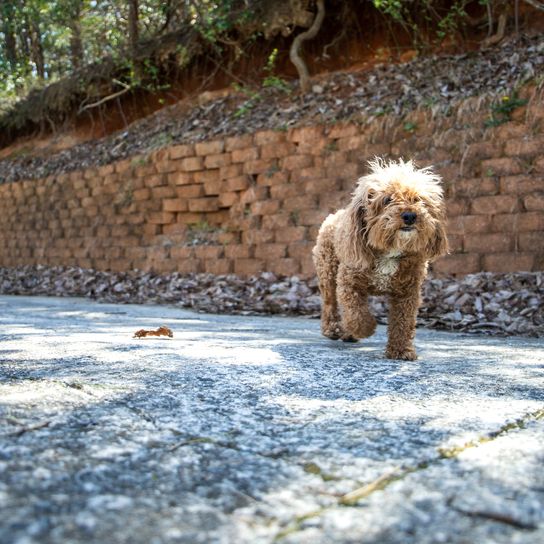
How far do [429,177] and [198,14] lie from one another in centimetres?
978

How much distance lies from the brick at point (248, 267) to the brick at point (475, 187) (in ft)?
10.9

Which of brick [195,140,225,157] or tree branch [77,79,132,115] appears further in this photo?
tree branch [77,79,132,115]

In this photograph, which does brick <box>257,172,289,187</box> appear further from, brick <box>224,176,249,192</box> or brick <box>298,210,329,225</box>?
brick <box>298,210,329,225</box>

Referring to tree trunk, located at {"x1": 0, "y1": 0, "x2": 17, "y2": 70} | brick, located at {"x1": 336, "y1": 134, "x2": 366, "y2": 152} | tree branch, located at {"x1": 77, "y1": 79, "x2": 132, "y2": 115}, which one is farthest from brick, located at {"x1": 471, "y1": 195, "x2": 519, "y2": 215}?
tree trunk, located at {"x1": 0, "y1": 0, "x2": 17, "y2": 70}

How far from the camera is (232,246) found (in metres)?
10.4

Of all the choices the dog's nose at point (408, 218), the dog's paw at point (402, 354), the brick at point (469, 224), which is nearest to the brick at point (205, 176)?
the brick at point (469, 224)

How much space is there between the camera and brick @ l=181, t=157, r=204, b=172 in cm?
1135

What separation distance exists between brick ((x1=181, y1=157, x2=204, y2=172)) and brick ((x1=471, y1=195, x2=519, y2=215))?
543 centimetres

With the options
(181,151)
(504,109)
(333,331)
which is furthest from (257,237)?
(333,331)

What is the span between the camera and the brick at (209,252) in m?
10.6

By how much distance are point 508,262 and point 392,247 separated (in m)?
3.69

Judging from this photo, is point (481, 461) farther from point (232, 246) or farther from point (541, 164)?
point (232, 246)

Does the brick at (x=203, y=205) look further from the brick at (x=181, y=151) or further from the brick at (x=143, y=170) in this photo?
the brick at (x=143, y=170)

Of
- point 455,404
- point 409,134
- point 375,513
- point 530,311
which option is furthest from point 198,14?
point 375,513
